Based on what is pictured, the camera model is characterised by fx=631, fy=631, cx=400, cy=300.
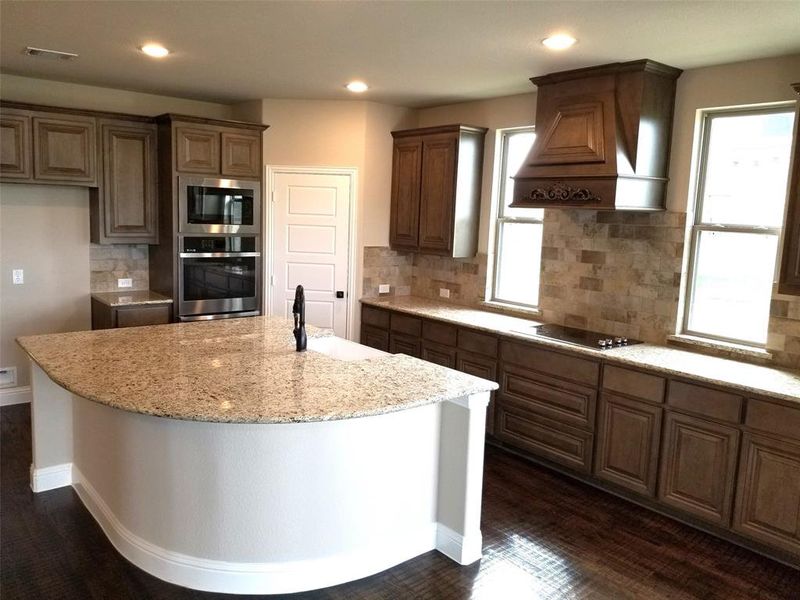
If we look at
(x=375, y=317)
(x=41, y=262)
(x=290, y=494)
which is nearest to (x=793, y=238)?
(x=290, y=494)

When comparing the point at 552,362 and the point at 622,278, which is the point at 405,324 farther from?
the point at 622,278

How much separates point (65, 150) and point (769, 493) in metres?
5.14

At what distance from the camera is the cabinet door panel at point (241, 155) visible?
17.3 feet

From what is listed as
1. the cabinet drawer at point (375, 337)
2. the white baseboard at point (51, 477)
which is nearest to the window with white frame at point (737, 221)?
the cabinet drawer at point (375, 337)

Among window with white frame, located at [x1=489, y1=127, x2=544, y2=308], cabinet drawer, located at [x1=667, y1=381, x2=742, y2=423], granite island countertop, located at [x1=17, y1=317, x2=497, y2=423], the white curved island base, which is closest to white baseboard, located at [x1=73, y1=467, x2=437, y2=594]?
the white curved island base

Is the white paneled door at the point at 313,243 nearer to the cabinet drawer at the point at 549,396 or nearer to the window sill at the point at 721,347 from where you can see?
the cabinet drawer at the point at 549,396

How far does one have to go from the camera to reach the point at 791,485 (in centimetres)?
308

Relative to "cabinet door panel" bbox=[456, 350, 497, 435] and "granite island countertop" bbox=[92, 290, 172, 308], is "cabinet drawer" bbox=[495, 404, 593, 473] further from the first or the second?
"granite island countertop" bbox=[92, 290, 172, 308]

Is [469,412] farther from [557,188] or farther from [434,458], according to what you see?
[557,188]

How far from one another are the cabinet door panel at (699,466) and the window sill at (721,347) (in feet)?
2.02

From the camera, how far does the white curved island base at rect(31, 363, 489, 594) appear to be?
105 inches

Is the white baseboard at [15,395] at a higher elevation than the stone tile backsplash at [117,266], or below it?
below

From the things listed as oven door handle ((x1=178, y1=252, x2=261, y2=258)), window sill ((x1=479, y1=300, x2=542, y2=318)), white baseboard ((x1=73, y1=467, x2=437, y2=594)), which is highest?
oven door handle ((x1=178, y1=252, x2=261, y2=258))

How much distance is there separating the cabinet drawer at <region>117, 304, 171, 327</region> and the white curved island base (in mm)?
1955
